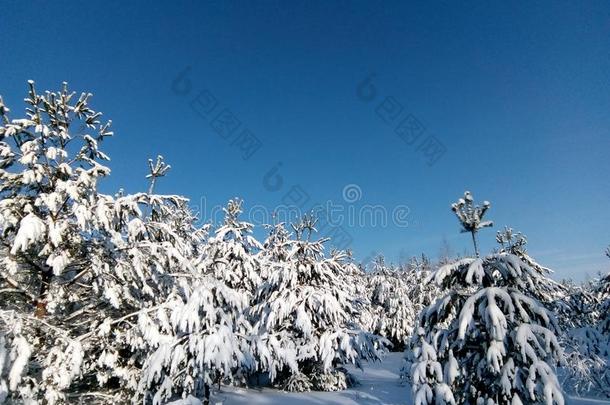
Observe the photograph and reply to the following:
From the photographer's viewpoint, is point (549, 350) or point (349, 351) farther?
point (349, 351)

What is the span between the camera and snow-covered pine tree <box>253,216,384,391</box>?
13.4 m

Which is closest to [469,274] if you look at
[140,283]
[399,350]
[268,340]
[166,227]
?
[166,227]

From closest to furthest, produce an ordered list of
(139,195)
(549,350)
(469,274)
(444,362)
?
(549,350) < (469,274) < (444,362) < (139,195)

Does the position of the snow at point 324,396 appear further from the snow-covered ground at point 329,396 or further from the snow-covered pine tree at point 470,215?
the snow-covered pine tree at point 470,215

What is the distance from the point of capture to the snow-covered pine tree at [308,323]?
1345cm

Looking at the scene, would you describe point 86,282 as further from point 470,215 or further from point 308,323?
point 470,215

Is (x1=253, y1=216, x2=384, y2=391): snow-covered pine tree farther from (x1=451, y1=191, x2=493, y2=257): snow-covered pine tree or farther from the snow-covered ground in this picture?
(x1=451, y1=191, x2=493, y2=257): snow-covered pine tree

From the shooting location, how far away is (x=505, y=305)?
6109 mm

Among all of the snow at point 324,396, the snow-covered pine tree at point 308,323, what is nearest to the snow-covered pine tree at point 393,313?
the snow at point 324,396

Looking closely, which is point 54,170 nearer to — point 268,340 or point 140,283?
point 140,283

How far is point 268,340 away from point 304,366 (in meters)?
2.95

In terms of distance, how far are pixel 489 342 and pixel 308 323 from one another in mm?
8494

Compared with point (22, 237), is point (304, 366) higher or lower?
lower

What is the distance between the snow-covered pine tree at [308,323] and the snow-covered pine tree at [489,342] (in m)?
7.35
